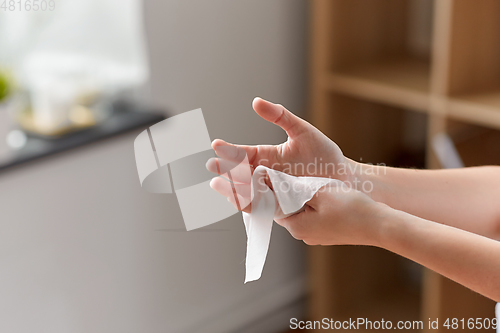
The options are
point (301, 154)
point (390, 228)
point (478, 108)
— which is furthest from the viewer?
point (478, 108)

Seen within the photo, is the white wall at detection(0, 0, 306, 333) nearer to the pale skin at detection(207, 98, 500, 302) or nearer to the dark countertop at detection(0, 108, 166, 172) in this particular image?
the dark countertop at detection(0, 108, 166, 172)

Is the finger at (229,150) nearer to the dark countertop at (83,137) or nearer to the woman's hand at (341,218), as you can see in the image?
the woman's hand at (341,218)

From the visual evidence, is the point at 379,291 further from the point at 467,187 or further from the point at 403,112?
the point at 467,187

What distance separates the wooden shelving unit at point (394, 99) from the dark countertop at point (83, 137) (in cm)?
49

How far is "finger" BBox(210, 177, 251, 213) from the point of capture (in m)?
0.70

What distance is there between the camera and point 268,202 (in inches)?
27.2

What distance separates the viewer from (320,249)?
1.60 meters

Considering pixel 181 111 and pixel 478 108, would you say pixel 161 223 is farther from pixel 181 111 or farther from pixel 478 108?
pixel 478 108

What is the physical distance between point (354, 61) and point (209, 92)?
1.37ft

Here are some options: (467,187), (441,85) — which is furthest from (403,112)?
(467,187)

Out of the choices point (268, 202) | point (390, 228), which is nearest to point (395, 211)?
point (390, 228)

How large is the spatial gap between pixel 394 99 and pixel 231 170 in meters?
0.74

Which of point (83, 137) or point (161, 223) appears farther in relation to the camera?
point (161, 223)

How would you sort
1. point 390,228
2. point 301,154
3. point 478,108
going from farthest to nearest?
point 478,108, point 301,154, point 390,228
